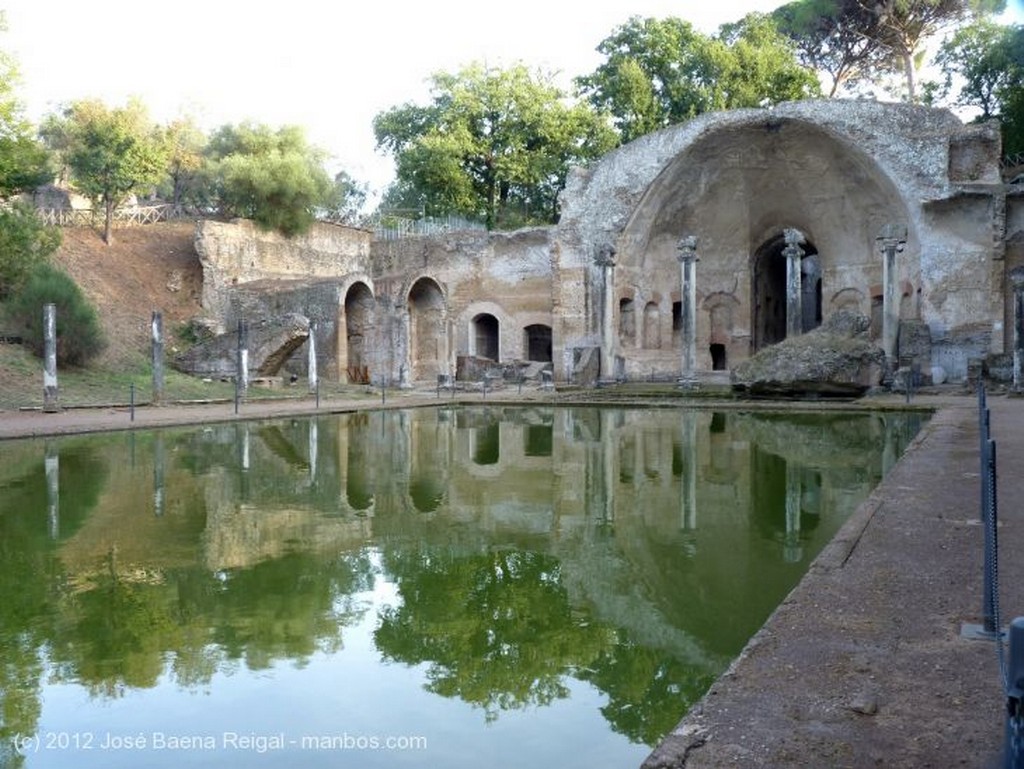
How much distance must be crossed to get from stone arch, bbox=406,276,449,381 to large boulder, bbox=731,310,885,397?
15.6m

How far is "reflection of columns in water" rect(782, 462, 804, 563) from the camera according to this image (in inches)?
255

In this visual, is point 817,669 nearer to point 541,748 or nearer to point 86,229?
point 541,748

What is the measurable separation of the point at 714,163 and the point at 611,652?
29.9 meters

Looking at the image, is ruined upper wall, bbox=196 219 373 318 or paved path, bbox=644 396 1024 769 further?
ruined upper wall, bbox=196 219 373 318

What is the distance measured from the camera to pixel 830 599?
4551mm

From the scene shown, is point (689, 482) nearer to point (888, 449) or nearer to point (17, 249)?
point (888, 449)

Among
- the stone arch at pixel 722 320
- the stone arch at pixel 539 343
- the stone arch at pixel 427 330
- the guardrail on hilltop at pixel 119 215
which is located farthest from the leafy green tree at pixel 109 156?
the stone arch at pixel 722 320

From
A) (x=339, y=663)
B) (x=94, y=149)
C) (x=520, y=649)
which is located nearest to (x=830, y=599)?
(x=520, y=649)

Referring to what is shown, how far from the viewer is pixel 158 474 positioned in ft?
34.9

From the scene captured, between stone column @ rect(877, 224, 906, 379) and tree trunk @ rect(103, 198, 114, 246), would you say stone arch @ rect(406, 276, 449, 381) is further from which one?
stone column @ rect(877, 224, 906, 379)

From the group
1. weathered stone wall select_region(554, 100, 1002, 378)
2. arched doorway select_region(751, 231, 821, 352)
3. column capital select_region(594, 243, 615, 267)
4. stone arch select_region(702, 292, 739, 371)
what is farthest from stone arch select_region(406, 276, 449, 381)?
arched doorway select_region(751, 231, 821, 352)

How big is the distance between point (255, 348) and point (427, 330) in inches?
346

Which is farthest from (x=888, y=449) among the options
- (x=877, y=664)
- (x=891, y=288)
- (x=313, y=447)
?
(x=891, y=288)

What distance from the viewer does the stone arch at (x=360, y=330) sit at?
1326 inches
